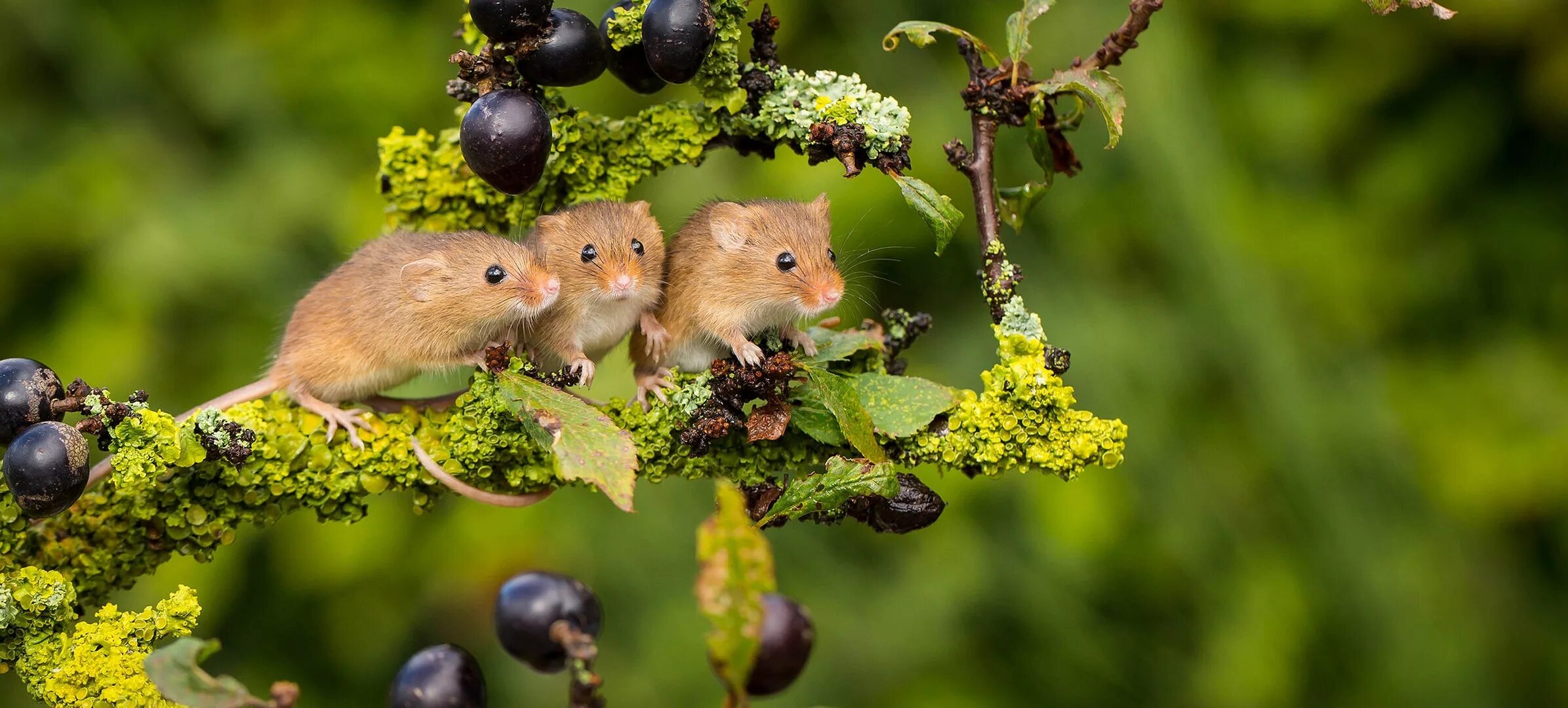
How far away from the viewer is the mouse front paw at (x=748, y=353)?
1932 millimetres

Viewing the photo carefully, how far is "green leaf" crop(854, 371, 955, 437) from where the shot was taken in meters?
1.75

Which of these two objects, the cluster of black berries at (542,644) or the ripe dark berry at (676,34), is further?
the ripe dark berry at (676,34)

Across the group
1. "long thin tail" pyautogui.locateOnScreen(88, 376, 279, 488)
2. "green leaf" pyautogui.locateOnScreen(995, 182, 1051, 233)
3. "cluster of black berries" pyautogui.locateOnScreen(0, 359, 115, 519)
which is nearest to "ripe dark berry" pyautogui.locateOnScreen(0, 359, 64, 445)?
"cluster of black berries" pyautogui.locateOnScreen(0, 359, 115, 519)

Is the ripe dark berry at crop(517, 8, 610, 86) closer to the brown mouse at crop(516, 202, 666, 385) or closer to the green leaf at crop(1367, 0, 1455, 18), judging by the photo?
the brown mouse at crop(516, 202, 666, 385)

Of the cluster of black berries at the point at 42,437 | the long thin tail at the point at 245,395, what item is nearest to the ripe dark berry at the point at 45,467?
the cluster of black berries at the point at 42,437

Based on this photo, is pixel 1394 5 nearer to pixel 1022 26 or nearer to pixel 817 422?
pixel 1022 26

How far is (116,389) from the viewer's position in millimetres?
3352

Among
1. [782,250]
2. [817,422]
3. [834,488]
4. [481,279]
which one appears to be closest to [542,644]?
[834,488]

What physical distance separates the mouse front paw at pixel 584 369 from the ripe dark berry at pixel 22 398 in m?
0.69

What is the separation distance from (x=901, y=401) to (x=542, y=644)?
0.67 meters

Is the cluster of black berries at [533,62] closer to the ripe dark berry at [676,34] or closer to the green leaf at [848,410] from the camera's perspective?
→ the ripe dark berry at [676,34]

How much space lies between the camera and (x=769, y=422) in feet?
5.60

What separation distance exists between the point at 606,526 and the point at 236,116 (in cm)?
166

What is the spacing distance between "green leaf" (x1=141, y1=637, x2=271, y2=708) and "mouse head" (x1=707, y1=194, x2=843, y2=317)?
101cm
